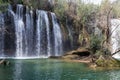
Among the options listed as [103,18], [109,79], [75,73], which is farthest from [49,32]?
[109,79]

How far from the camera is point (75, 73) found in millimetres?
26672

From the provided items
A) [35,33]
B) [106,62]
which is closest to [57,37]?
[35,33]

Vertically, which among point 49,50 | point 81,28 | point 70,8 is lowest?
point 49,50

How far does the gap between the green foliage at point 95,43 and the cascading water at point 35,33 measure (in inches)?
318

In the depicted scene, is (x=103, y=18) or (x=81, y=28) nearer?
(x=103, y=18)

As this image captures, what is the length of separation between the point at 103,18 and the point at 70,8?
45.9 feet

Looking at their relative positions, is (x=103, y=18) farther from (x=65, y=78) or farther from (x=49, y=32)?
(x=65, y=78)

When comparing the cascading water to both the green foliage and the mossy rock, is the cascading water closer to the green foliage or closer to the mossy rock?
the green foliage

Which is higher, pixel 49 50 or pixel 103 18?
pixel 103 18

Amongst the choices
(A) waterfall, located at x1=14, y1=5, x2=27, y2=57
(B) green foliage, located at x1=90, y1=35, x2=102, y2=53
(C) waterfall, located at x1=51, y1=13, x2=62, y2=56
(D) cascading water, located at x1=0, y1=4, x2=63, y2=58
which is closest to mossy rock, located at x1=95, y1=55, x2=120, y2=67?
(B) green foliage, located at x1=90, y1=35, x2=102, y2=53

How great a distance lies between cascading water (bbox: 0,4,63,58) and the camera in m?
46.1

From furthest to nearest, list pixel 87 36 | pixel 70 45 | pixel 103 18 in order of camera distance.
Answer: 1. pixel 70 45
2. pixel 87 36
3. pixel 103 18

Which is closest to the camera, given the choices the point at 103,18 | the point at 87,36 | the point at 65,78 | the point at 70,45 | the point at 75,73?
the point at 65,78

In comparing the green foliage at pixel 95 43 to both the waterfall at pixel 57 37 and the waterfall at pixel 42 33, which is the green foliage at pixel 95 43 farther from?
the waterfall at pixel 42 33
